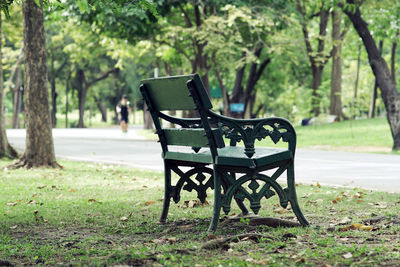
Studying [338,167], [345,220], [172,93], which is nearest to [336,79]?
[338,167]

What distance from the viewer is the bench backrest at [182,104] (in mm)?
5004

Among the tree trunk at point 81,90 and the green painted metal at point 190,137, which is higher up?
the tree trunk at point 81,90

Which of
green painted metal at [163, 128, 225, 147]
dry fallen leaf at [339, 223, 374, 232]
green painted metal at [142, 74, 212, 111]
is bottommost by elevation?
dry fallen leaf at [339, 223, 374, 232]

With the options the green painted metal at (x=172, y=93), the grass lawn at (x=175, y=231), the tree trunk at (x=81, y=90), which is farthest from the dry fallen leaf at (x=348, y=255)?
the tree trunk at (x=81, y=90)

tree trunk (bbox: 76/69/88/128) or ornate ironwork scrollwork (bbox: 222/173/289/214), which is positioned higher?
tree trunk (bbox: 76/69/88/128)

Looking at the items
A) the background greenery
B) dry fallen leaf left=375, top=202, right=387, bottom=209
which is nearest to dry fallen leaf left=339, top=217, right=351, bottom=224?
dry fallen leaf left=375, top=202, right=387, bottom=209

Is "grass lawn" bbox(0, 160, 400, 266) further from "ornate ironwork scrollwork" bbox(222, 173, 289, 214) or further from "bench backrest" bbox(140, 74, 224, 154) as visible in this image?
"bench backrest" bbox(140, 74, 224, 154)

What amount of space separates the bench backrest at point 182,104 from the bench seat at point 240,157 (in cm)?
10

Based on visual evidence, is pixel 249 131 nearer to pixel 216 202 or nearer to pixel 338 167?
pixel 216 202

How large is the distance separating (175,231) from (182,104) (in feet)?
3.61

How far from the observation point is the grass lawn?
4242mm

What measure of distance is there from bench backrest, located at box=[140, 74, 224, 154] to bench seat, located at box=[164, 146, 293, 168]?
10 cm

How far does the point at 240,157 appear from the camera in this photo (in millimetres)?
5117

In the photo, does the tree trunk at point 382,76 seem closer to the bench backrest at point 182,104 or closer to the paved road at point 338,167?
the paved road at point 338,167
